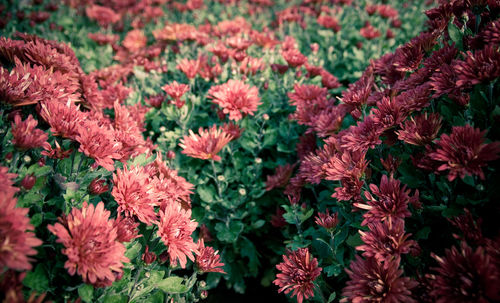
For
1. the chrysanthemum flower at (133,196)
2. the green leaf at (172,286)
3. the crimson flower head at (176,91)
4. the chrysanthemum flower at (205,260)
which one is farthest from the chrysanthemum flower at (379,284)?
the crimson flower head at (176,91)

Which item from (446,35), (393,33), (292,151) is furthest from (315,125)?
(393,33)

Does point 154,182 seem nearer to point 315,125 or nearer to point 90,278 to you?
point 90,278

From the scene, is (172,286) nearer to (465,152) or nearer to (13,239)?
(13,239)

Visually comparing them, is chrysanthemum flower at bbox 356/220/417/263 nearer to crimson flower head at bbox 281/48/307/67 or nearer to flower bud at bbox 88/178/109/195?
flower bud at bbox 88/178/109/195

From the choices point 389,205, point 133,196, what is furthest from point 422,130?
point 133,196

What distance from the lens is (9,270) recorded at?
3.45ft

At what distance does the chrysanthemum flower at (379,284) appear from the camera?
110 cm

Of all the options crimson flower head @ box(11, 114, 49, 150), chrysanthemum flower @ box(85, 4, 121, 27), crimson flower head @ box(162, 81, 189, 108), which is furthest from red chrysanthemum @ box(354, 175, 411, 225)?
chrysanthemum flower @ box(85, 4, 121, 27)

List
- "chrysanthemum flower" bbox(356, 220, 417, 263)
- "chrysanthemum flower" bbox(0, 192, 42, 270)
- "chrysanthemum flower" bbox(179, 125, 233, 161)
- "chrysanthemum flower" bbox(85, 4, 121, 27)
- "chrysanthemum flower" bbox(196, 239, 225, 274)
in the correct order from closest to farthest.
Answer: "chrysanthemum flower" bbox(0, 192, 42, 270)
"chrysanthemum flower" bbox(356, 220, 417, 263)
"chrysanthemum flower" bbox(196, 239, 225, 274)
"chrysanthemum flower" bbox(179, 125, 233, 161)
"chrysanthemum flower" bbox(85, 4, 121, 27)

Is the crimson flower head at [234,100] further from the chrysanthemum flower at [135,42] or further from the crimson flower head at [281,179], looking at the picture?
the chrysanthemum flower at [135,42]

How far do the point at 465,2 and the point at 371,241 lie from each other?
4.21 ft

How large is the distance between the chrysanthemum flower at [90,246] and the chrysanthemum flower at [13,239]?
0.08 metres

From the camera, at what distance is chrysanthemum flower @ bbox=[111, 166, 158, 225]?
4.15ft

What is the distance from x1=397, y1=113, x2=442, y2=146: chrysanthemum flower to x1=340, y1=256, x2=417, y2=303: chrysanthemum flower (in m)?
0.53
